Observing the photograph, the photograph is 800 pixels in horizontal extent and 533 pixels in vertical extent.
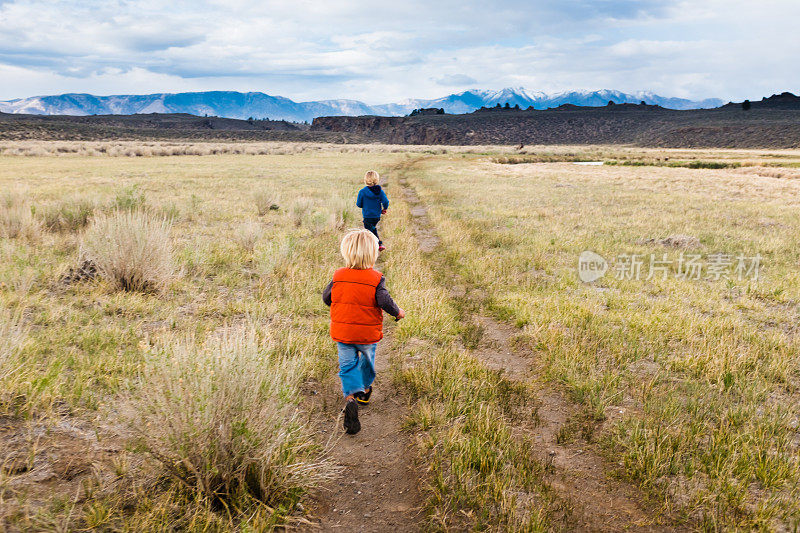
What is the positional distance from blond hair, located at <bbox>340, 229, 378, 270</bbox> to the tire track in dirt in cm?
186

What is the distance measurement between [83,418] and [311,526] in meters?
2.07

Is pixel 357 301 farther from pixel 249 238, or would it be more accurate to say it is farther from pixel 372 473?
pixel 249 238

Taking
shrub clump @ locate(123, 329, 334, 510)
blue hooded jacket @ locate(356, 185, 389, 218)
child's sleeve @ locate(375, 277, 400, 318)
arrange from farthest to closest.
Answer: blue hooded jacket @ locate(356, 185, 389, 218) → child's sleeve @ locate(375, 277, 400, 318) → shrub clump @ locate(123, 329, 334, 510)

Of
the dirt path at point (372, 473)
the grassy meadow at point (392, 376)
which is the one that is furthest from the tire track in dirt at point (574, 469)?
the dirt path at point (372, 473)

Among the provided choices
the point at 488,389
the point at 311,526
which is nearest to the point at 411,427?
the point at 488,389

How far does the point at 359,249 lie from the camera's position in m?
3.64

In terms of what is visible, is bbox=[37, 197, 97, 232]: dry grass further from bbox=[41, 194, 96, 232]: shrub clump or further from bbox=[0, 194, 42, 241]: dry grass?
bbox=[0, 194, 42, 241]: dry grass

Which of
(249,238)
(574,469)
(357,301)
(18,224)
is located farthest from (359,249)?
(18,224)

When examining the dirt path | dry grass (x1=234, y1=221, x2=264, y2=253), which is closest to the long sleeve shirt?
the dirt path

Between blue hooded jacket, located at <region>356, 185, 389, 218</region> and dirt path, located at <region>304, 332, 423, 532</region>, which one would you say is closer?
dirt path, located at <region>304, 332, 423, 532</region>

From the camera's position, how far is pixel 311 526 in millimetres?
2645

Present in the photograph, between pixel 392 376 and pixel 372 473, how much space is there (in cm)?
144

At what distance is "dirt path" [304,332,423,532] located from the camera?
2.71 metres

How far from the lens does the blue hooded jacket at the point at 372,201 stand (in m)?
9.08
